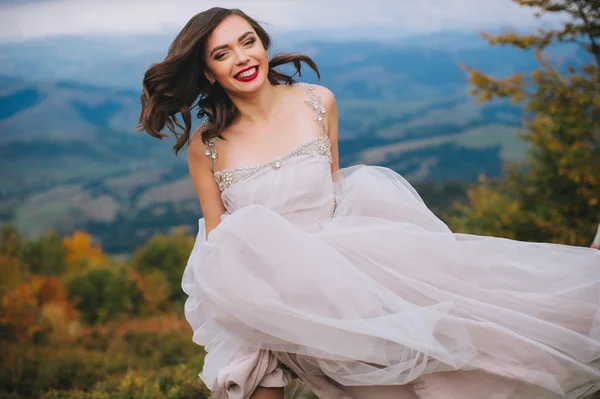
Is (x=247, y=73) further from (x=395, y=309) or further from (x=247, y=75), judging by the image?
(x=395, y=309)

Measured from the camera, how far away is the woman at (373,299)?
2182 millimetres

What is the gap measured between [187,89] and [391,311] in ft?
5.10

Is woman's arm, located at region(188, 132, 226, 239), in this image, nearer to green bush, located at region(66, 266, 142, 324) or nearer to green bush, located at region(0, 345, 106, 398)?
green bush, located at region(0, 345, 106, 398)

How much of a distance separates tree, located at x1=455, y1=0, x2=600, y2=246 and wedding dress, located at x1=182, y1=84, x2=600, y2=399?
8.26m

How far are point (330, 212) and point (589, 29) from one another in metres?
9.06

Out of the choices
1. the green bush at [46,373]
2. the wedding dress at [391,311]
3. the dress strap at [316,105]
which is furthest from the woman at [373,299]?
the green bush at [46,373]

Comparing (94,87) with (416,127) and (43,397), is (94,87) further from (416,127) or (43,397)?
(43,397)

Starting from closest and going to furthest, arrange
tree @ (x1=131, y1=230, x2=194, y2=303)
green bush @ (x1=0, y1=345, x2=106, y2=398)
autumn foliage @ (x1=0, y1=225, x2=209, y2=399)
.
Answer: autumn foliage @ (x1=0, y1=225, x2=209, y2=399), green bush @ (x1=0, y1=345, x2=106, y2=398), tree @ (x1=131, y1=230, x2=194, y2=303)

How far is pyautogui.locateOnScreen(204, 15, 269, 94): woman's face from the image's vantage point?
9.50 ft

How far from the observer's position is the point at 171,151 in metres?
9.87

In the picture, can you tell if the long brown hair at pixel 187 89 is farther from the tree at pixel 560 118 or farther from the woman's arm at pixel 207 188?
the tree at pixel 560 118

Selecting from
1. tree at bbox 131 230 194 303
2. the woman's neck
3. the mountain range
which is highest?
the woman's neck

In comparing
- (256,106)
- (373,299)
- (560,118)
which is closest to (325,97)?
(256,106)

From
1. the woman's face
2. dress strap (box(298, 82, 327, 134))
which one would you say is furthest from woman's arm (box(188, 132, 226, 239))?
dress strap (box(298, 82, 327, 134))
